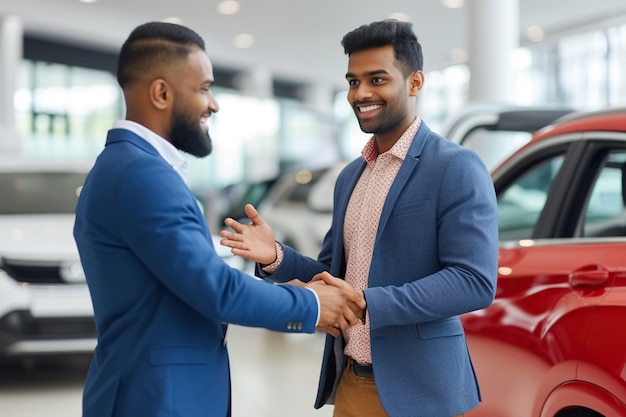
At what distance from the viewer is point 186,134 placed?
2.26 meters

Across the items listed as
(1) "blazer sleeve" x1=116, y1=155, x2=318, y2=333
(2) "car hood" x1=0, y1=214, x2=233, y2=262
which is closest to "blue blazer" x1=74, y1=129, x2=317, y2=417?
(1) "blazer sleeve" x1=116, y1=155, x2=318, y2=333

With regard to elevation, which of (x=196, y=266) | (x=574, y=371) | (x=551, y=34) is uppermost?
(x=551, y=34)

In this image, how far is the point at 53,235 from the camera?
6391 mm

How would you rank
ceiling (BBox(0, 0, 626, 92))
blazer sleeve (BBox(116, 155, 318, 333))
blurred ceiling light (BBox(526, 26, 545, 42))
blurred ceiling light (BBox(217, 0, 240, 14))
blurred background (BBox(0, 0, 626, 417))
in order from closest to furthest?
blazer sleeve (BBox(116, 155, 318, 333)) → blurred background (BBox(0, 0, 626, 417)) → blurred ceiling light (BBox(217, 0, 240, 14)) → ceiling (BBox(0, 0, 626, 92)) → blurred ceiling light (BBox(526, 26, 545, 42))

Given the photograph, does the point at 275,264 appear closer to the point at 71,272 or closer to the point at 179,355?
the point at 179,355

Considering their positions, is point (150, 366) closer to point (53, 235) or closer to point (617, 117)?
point (617, 117)

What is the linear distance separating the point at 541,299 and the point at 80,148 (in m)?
20.1

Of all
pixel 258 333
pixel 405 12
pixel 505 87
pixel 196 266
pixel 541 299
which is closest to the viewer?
pixel 196 266

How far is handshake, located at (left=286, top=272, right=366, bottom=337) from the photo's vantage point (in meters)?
2.28

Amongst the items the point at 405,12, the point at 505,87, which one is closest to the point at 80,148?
the point at 405,12

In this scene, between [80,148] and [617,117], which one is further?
[80,148]

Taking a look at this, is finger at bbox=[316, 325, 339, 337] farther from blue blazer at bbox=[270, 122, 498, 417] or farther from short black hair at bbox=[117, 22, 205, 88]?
short black hair at bbox=[117, 22, 205, 88]

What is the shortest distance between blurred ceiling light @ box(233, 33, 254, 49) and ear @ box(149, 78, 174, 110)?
63.5 ft

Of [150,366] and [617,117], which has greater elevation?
[617,117]
